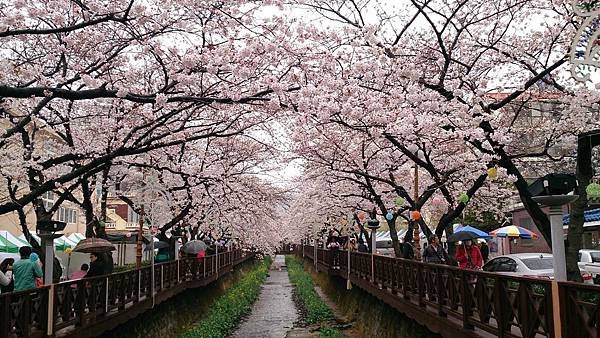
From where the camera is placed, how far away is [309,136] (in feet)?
50.1

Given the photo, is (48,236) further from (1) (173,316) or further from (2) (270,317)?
(2) (270,317)

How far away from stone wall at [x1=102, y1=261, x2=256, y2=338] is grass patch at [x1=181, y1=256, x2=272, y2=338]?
0.38 metres

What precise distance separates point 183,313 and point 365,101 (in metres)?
13.7

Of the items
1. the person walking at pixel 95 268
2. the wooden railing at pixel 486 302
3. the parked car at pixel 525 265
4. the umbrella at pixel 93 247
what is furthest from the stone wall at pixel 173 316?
the parked car at pixel 525 265

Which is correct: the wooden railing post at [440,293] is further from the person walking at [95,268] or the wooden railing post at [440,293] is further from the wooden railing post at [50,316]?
the person walking at [95,268]

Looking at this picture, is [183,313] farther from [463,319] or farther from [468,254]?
[463,319]

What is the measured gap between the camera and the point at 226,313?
24797 mm

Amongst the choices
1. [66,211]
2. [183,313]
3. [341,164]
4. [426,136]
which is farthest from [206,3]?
[66,211]

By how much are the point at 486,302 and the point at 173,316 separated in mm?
14105

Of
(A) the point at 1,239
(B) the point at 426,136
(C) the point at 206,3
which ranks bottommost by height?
(A) the point at 1,239

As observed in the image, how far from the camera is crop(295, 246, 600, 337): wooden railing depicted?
219 inches

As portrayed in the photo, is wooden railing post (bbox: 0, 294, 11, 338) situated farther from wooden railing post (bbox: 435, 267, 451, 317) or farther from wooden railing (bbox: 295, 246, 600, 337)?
wooden railing post (bbox: 435, 267, 451, 317)

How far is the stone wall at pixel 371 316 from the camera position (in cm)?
1368

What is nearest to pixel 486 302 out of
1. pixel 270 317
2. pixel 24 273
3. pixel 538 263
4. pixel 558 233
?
pixel 558 233
